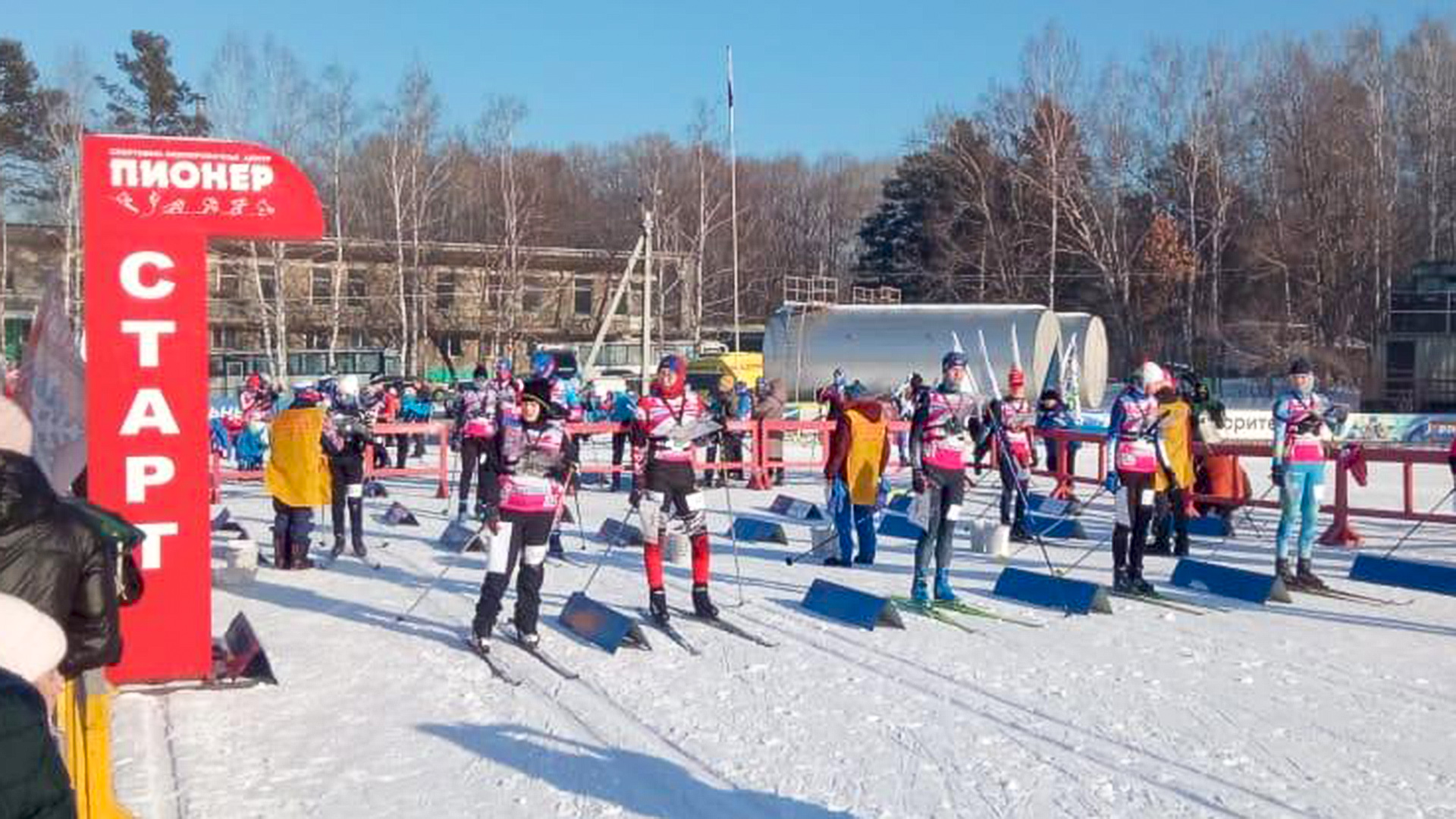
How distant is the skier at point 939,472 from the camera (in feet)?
34.9

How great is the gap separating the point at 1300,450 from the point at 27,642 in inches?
411

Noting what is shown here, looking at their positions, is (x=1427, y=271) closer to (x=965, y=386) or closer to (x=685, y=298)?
(x=685, y=298)

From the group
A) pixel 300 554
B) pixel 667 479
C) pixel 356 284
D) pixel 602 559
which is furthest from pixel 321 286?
pixel 667 479

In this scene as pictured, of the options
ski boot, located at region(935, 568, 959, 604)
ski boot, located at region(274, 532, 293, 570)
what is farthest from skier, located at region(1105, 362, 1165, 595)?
ski boot, located at region(274, 532, 293, 570)

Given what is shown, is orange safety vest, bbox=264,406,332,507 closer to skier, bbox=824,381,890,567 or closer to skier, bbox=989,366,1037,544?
skier, bbox=824,381,890,567

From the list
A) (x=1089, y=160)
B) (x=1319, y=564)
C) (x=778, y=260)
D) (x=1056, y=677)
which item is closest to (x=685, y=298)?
(x=1089, y=160)

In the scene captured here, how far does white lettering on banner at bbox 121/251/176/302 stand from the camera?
7605mm

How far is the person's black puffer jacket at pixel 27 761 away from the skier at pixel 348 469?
1132cm

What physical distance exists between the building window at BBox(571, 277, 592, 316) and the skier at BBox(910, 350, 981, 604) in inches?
1983

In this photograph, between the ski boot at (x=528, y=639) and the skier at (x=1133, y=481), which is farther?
the skier at (x=1133, y=481)

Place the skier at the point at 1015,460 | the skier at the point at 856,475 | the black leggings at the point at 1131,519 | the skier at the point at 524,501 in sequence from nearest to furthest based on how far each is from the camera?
the skier at the point at 524,501
the black leggings at the point at 1131,519
the skier at the point at 856,475
the skier at the point at 1015,460

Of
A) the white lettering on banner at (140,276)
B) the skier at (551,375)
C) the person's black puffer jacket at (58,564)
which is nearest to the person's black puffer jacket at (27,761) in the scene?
the person's black puffer jacket at (58,564)

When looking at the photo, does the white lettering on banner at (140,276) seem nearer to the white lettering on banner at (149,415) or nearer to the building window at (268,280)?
the white lettering on banner at (149,415)

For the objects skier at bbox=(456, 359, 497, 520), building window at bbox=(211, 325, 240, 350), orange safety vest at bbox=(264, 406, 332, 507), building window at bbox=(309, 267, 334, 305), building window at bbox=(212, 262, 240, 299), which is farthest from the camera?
building window at bbox=(211, 325, 240, 350)
